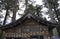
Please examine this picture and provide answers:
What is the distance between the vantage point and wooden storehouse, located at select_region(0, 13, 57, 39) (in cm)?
1052

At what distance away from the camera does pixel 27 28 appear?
10734 mm

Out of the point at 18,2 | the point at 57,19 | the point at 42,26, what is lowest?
the point at 42,26

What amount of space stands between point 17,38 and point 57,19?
11.5 metres

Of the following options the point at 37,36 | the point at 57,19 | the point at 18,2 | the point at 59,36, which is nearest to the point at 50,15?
the point at 57,19

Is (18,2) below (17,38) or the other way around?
the other way around

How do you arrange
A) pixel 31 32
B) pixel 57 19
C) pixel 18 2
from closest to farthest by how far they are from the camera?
pixel 31 32, pixel 18 2, pixel 57 19

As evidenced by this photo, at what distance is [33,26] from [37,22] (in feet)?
1.67

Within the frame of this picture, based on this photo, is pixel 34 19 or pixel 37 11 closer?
pixel 34 19

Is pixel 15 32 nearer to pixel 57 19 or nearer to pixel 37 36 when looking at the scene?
pixel 37 36

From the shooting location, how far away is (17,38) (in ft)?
37.9

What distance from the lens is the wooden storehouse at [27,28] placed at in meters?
10.5

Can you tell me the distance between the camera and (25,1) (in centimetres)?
2144

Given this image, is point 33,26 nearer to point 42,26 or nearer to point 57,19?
point 42,26

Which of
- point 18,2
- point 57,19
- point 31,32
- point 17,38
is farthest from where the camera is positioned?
point 57,19
